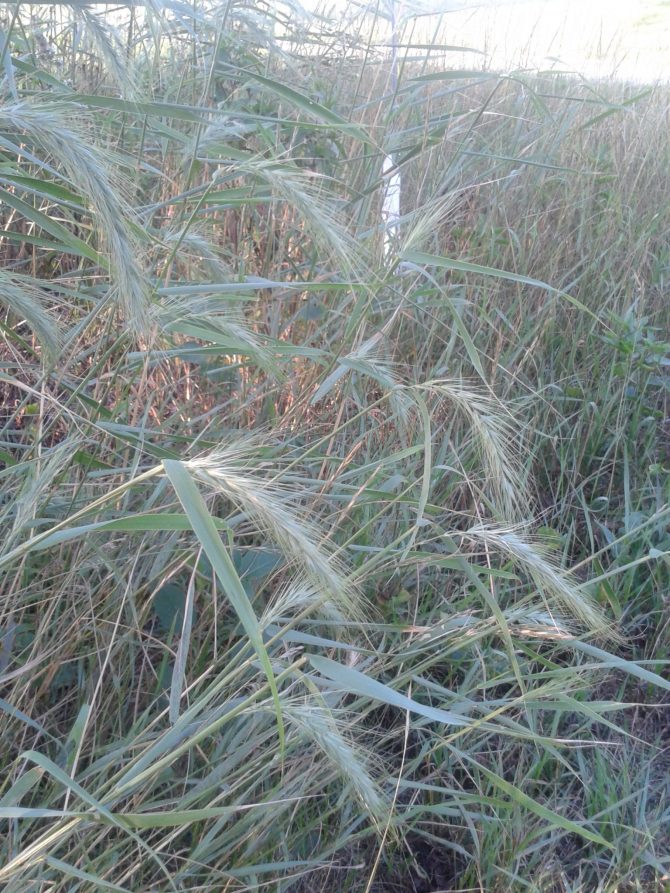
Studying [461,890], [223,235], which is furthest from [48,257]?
[461,890]

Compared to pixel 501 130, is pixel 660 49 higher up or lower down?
higher up

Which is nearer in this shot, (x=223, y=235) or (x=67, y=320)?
(x=67, y=320)

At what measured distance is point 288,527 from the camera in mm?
792

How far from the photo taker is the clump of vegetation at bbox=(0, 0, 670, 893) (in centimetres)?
101

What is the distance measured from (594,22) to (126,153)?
3.37 metres

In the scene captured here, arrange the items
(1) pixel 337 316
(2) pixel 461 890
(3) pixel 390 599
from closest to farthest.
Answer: (2) pixel 461 890
(3) pixel 390 599
(1) pixel 337 316

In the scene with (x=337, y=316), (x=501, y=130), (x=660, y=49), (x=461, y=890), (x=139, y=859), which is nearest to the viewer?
(x=139, y=859)

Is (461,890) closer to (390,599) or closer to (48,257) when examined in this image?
(390,599)

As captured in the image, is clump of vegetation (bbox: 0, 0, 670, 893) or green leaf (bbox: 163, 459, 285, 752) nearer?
green leaf (bbox: 163, 459, 285, 752)

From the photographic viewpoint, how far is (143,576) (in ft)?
4.29

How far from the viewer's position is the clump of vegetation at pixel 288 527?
1.01 metres

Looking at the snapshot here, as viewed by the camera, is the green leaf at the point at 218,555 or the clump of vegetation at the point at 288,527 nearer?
the green leaf at the point at 218,555

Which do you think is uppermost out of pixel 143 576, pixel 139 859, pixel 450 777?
pixel 143 576

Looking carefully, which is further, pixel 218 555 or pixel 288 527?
pixel 288 527
